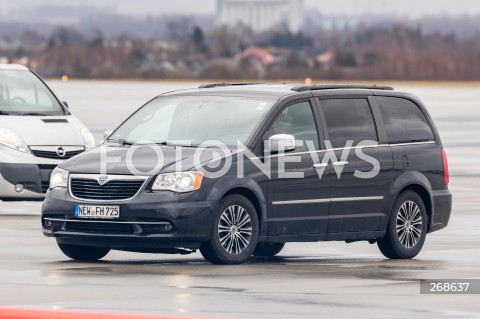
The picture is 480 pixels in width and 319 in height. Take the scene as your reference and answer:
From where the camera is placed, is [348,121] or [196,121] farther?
[348,121]

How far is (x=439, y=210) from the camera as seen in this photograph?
16156 millimetres

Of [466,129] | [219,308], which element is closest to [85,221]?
[219,308]

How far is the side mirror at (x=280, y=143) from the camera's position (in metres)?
14.6

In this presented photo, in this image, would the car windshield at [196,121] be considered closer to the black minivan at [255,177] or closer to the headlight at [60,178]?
the black minivan at [255,177]

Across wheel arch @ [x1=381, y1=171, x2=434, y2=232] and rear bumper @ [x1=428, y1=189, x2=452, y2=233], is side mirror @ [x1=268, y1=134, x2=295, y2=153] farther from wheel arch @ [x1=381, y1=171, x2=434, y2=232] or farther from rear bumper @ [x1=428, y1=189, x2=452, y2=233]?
rear bumper @ [x1=428, y1=189, x2=452, y2=233]

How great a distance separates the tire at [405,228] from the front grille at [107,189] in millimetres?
2957

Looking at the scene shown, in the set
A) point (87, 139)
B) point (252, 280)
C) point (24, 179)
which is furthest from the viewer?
point (87, 139)

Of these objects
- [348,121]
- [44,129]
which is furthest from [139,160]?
[44,129]

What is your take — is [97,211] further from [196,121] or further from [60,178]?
[196,121]

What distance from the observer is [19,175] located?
63.6 feet

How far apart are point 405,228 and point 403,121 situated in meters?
1.16

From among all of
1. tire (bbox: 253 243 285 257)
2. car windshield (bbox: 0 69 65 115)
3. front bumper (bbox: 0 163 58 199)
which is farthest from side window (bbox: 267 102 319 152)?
car windshield (bbox: 0 69 65 115)

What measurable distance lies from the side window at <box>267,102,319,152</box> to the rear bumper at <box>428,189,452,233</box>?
1.69 meters

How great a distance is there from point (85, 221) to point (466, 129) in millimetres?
36872
